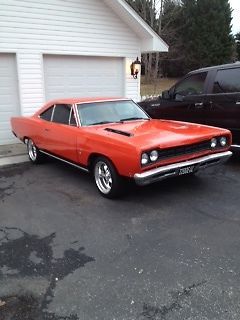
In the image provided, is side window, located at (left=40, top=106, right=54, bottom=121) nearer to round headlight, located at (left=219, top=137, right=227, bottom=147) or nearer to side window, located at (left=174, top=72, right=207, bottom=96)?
side window, located at (left=174, top=72, right=207, bottom=96)

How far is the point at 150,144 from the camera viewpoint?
15.9ft

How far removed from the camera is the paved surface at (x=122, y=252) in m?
3.04

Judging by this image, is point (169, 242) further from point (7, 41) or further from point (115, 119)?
point (7, 41)

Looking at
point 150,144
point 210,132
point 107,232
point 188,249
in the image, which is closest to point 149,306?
point 188,249

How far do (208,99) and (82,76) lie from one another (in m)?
4.58

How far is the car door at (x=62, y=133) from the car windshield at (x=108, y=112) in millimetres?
208

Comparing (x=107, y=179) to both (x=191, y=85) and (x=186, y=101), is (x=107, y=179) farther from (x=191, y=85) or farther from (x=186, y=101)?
(x=191, y=85)

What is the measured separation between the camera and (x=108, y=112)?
21.1ft

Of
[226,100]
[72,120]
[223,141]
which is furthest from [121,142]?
[226,100]

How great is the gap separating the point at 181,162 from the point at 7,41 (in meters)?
6.24

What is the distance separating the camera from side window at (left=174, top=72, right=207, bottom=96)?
790cm

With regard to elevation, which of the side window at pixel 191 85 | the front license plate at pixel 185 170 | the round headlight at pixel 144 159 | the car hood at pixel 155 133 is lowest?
the front license plate at pixel 185 170

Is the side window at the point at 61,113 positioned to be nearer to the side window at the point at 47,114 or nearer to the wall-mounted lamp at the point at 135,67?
the side window at the point at 47,114

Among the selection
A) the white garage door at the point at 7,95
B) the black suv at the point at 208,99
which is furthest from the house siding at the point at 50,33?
the black suv at the point at 208,99
